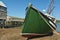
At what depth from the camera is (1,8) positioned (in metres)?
45.5

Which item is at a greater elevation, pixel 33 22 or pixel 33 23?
pixel 33 22

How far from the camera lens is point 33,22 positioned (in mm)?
21422

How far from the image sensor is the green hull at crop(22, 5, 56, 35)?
2127cm

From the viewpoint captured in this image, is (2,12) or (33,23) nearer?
(33,23)

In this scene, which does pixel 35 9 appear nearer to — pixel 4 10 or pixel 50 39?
pixel 50 39

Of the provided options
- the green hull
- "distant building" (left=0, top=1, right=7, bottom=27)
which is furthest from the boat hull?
"distant building" (left=0, top=1, right=7, bottom=27)

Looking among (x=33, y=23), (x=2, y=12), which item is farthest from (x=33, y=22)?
(x=2, y=12)

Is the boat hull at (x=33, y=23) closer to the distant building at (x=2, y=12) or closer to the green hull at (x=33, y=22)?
the green hull at (x=33, y=22)

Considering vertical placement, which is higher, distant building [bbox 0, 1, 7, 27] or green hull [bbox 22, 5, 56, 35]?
distant building [bbox 0, 1, 7, 27]

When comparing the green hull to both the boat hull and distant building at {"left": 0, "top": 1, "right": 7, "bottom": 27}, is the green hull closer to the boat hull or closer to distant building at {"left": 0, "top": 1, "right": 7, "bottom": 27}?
the boat hull

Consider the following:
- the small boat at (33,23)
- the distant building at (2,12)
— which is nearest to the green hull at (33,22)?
the small boat at (33,23)

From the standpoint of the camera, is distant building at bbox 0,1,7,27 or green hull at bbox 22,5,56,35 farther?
distant building at bbox 0,1,7,27

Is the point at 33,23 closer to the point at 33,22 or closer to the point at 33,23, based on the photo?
the point at 33,23

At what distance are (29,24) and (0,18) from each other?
25.4 meters
